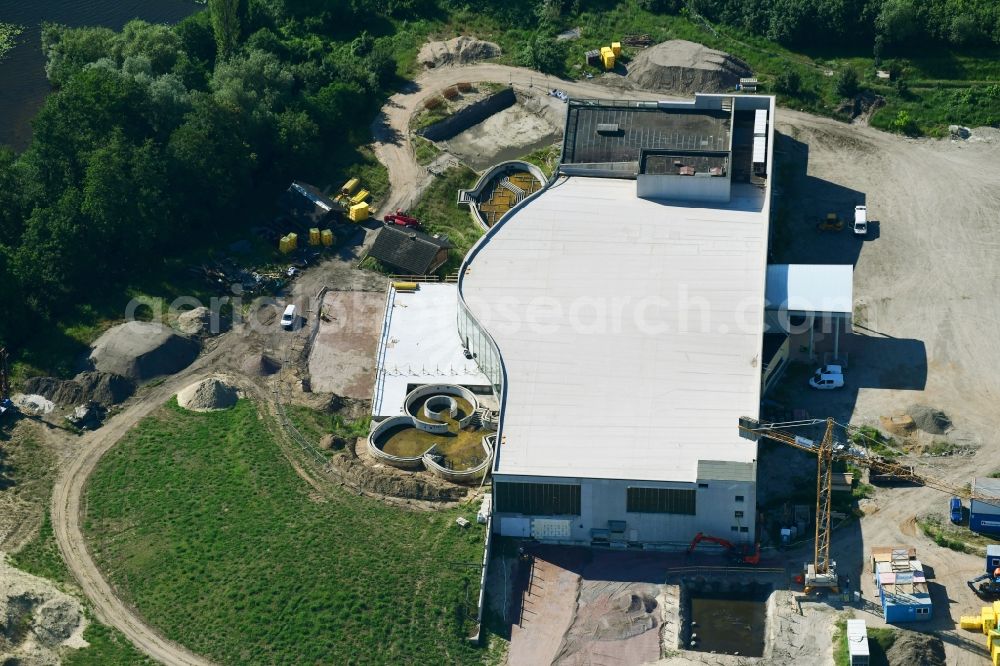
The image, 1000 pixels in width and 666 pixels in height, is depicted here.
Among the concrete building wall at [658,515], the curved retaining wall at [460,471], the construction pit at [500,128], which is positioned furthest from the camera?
the construction pit at [500,128]

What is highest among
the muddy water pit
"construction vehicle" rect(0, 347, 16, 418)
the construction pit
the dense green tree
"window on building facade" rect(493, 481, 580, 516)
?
the dense green tree

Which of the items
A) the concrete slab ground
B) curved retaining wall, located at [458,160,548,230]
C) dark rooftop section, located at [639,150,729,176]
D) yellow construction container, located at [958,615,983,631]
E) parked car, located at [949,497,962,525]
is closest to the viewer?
yellow construction container, located at [958,615,983,631]

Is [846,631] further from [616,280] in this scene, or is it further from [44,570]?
[44,570]

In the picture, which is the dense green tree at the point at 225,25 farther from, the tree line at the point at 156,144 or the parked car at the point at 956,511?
the parked car at the point at 956,511

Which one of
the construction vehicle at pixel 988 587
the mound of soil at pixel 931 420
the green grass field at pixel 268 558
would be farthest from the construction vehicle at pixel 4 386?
the construction vehicle at pixel 988 587

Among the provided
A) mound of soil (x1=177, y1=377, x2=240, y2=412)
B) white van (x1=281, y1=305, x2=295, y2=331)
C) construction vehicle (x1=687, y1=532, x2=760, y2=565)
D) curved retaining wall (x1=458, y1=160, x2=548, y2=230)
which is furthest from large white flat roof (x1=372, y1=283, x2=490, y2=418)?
construction vehicle (x1=687, y1=532, x2=760, y2=565)

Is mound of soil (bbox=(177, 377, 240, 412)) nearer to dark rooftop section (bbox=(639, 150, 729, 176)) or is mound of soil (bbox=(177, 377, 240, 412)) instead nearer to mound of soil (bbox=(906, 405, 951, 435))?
dark rooftop section (bbox=(639, 150, 729, 176))

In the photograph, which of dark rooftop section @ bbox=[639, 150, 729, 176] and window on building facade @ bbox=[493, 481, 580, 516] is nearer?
window on building facade @ bbox=[493, 481, 580, 516]
